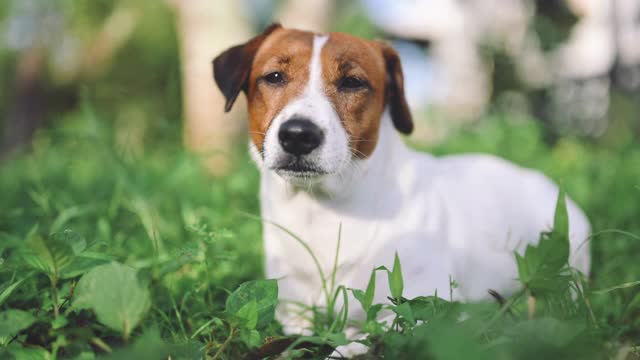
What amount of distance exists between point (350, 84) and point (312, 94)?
218 mm

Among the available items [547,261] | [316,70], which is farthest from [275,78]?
[547,261]

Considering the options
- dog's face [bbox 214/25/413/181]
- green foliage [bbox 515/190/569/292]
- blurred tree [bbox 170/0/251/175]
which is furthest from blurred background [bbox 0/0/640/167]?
green foliage [bbox 515/190/569/292]

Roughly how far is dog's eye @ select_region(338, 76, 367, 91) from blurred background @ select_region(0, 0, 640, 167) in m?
0.83

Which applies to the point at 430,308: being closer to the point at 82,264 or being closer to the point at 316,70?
the point at 82,264

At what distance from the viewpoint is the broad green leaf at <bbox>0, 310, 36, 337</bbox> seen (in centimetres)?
144

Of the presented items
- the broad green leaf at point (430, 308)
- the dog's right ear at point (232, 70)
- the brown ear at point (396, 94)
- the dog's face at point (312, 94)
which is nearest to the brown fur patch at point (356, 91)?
the dog's face at point (312, 94)

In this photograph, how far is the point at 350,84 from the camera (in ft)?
7.75

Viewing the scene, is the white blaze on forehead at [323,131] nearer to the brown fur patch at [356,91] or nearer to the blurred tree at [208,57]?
the brown fur patch at [356,91]

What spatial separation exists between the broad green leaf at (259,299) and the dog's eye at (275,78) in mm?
985

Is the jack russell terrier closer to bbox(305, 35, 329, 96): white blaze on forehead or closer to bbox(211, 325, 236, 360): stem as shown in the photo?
bbox(305, 35, 329, 96): white blaze on forehead

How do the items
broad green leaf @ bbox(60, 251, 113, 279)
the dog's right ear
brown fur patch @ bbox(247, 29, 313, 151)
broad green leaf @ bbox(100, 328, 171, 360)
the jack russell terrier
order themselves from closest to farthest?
broad green leaf @ bbox(100, 328, 171, 360)
broad green leaf @ bbox(60, 251, 113, 279)
the jack russell terrier
brown fur patch @ bbox(247, 29, 313, 151)
the dog's right ear

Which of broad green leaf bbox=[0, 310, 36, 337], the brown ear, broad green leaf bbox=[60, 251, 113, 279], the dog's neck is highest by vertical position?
the brown ear

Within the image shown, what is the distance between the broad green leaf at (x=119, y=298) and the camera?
1404mm

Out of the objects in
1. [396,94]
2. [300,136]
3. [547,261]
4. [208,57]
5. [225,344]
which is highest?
[208,57]
